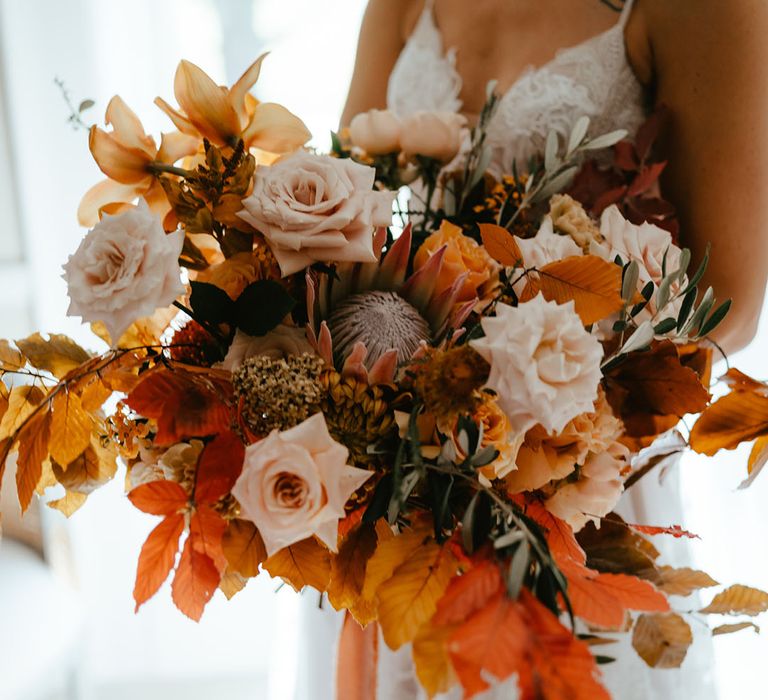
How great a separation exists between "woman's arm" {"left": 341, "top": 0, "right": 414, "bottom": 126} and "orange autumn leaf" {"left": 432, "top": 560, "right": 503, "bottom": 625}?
870mm

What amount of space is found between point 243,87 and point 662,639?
1.43ft

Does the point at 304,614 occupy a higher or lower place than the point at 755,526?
lower

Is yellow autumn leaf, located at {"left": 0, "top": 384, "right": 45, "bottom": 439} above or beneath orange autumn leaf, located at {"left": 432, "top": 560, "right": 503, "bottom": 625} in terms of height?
above

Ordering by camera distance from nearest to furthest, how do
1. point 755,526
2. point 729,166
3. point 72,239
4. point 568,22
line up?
point 729,166
point 568,22
point 755,526
point 72,239

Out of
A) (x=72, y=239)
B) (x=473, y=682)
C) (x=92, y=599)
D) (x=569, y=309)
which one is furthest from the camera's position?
(x=92, y=599)

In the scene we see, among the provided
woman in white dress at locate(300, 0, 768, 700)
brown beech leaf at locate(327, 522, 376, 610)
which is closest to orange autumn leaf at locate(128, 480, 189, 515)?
brown beech leaf at locate(327, 522, 376, 610)

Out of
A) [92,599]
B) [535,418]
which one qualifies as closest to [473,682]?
[535,418]

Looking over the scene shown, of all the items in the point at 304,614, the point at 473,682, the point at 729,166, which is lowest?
the point at 473,682

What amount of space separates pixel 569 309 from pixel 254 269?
0.68ft

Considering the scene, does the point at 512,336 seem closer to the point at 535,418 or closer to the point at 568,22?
the point at 535,418

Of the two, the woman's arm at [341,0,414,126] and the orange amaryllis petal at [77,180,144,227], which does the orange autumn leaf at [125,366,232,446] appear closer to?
the orange amaryllis petal at [77,180,144,227]

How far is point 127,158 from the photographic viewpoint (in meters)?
0.50

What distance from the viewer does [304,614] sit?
0.96 m

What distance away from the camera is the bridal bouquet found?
1.20ft
